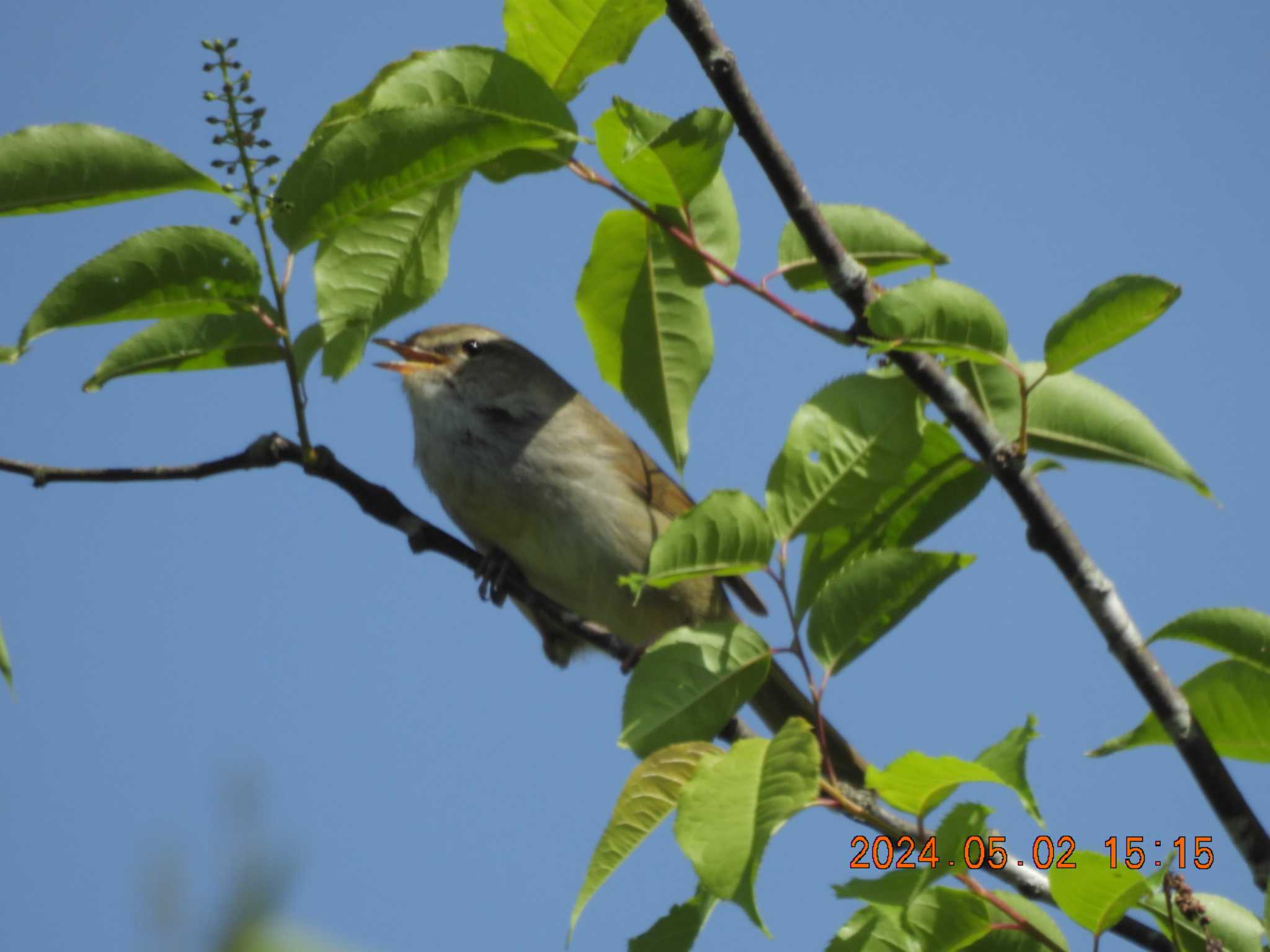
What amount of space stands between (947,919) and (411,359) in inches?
158

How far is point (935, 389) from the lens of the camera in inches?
99.7

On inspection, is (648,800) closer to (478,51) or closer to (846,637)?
(846,637)

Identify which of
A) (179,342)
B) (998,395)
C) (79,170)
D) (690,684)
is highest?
(79,170)

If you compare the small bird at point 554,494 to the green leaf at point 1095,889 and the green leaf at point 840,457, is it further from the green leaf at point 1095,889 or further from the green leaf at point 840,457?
the green leaf at point 1095,889

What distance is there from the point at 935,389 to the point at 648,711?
2.61ft

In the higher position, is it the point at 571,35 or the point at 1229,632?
the point at 571,35

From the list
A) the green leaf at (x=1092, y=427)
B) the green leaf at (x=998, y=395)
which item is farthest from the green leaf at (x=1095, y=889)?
the green leaf at (x=998, y=395)

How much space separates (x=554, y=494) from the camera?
5199mm

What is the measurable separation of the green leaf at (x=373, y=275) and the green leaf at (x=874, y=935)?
4.56 feet

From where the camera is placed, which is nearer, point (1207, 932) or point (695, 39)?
point (1207, 932)

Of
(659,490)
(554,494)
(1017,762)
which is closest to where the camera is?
(1017,762)

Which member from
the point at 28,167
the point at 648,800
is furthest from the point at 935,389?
the point at 28,167

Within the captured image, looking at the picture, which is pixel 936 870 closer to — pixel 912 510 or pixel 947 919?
pixel 947 919

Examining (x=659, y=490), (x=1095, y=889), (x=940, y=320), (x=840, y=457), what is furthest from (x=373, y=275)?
(x=659, y=490)
